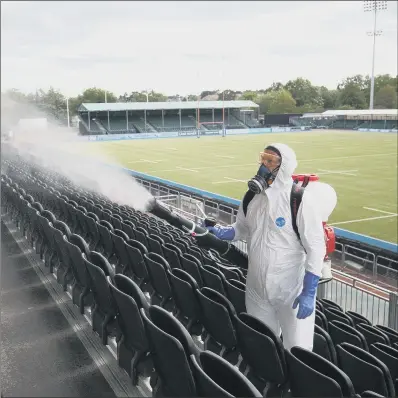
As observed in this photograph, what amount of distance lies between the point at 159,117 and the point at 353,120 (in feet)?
76.3

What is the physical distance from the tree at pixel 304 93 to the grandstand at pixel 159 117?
85.3 ft

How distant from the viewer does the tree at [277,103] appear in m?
79.3

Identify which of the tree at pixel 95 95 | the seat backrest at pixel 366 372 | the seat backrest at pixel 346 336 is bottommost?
the seat backrest at pixel 346 336

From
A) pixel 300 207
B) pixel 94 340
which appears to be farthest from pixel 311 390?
pixel 94 340

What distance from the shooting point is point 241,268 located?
198 inches

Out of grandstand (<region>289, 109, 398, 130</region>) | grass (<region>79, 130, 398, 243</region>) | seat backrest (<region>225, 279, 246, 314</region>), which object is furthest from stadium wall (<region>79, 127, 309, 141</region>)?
seat backrest (<region>225, 279, 246, 314</region>)

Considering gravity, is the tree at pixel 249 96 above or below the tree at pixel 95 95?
above

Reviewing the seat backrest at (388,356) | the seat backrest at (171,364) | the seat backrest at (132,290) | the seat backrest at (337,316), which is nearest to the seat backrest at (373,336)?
the seat backrest at (337,316)

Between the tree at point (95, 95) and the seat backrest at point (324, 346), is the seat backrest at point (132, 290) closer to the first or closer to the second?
the seat backrest at point (324, 346)

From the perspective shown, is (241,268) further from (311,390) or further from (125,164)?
(125,164)

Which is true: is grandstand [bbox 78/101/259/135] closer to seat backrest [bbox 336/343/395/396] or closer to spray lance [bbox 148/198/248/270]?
spray lance [bbox 148/198/248/270]

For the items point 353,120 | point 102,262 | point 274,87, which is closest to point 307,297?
point 102,262

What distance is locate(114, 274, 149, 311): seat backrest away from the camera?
2613 mm

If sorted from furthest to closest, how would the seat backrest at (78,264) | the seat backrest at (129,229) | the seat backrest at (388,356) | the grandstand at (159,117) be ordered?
the grandstand at (159,117), the seat backrest at (129,229), the seat backrest at (78,264), the seat backrest at (388,356)
